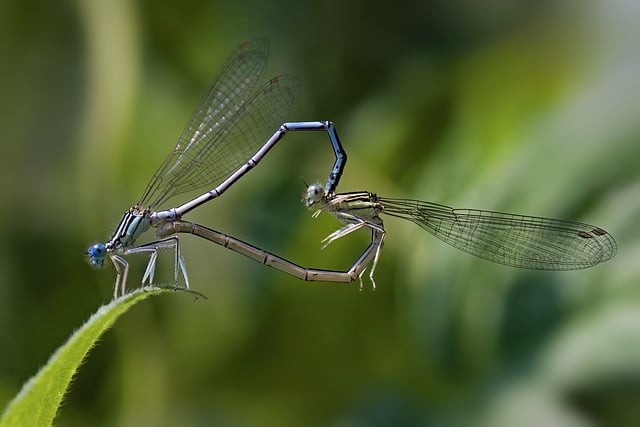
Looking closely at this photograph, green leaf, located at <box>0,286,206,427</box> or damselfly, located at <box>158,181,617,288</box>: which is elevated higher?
damselfly, located at <box>158,181,617,288</box>

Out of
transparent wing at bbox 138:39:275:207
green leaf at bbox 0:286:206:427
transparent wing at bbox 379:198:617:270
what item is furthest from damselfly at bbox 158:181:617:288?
green leaf at bbox 0:286:206:427

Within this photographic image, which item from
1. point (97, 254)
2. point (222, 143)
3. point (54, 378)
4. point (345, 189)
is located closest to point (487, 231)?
point (345, 189)

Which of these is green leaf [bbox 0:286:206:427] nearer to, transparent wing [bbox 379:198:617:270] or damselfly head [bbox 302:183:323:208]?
damselfly head [bbox 302:183:323:208]

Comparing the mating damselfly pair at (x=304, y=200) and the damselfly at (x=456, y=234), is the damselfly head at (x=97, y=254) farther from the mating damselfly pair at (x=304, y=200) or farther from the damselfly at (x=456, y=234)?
the damselfly at (x=456, y=234)

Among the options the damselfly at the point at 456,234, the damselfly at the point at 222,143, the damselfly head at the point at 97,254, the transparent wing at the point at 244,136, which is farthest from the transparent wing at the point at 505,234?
the damselfly head at the point at 97,254

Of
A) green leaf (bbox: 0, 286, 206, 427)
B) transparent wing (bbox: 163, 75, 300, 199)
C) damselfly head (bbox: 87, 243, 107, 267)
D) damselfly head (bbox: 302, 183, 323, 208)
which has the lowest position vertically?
green leaf (bbox: 0, 286, 206, 427)

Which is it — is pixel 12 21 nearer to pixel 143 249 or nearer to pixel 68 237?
pixel 68 237
